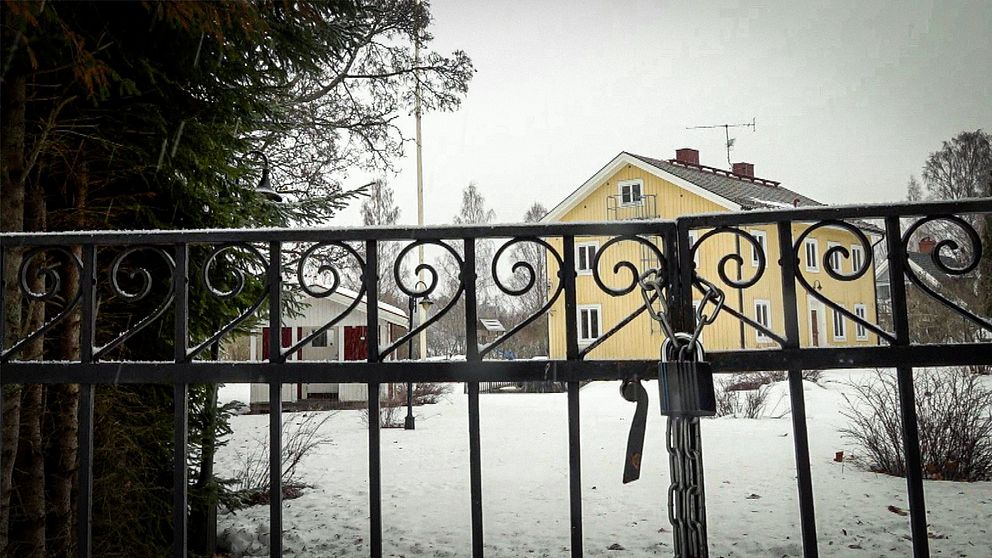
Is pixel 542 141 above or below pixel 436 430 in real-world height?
above

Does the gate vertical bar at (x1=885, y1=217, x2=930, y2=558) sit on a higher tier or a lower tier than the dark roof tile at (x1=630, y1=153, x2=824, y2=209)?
lower

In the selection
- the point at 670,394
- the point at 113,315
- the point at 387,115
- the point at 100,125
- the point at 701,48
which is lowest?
the point at 670,394

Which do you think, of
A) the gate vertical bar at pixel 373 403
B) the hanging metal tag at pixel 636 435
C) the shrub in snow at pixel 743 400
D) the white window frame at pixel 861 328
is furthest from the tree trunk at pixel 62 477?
the white window frame at pixel 861 328

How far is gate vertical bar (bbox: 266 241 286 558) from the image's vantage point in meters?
1.45

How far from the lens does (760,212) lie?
4.39ft

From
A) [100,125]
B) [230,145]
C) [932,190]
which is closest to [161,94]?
[100,125]

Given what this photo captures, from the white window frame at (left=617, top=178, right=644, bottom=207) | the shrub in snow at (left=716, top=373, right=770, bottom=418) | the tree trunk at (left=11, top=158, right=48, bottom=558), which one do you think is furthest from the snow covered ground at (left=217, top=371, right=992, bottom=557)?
the white window frame at (left=617, top=178, right=644, bottom=207)

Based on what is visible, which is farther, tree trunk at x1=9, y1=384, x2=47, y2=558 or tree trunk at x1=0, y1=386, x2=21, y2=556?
tree trunk at x1=9, y1=384, x2=47, y2=558

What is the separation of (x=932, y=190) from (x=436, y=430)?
14.1 m

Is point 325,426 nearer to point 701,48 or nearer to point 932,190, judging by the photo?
point 701,48

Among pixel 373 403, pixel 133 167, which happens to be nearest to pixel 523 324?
pixel 373 403

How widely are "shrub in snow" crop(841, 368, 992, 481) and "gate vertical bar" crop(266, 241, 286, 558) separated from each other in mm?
4884

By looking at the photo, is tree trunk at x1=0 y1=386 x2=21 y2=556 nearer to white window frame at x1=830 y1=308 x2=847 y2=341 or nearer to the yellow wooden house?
the yellow wooden house

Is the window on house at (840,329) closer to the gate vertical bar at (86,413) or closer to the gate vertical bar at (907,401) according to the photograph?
the gate vertical bar at (907,401)
